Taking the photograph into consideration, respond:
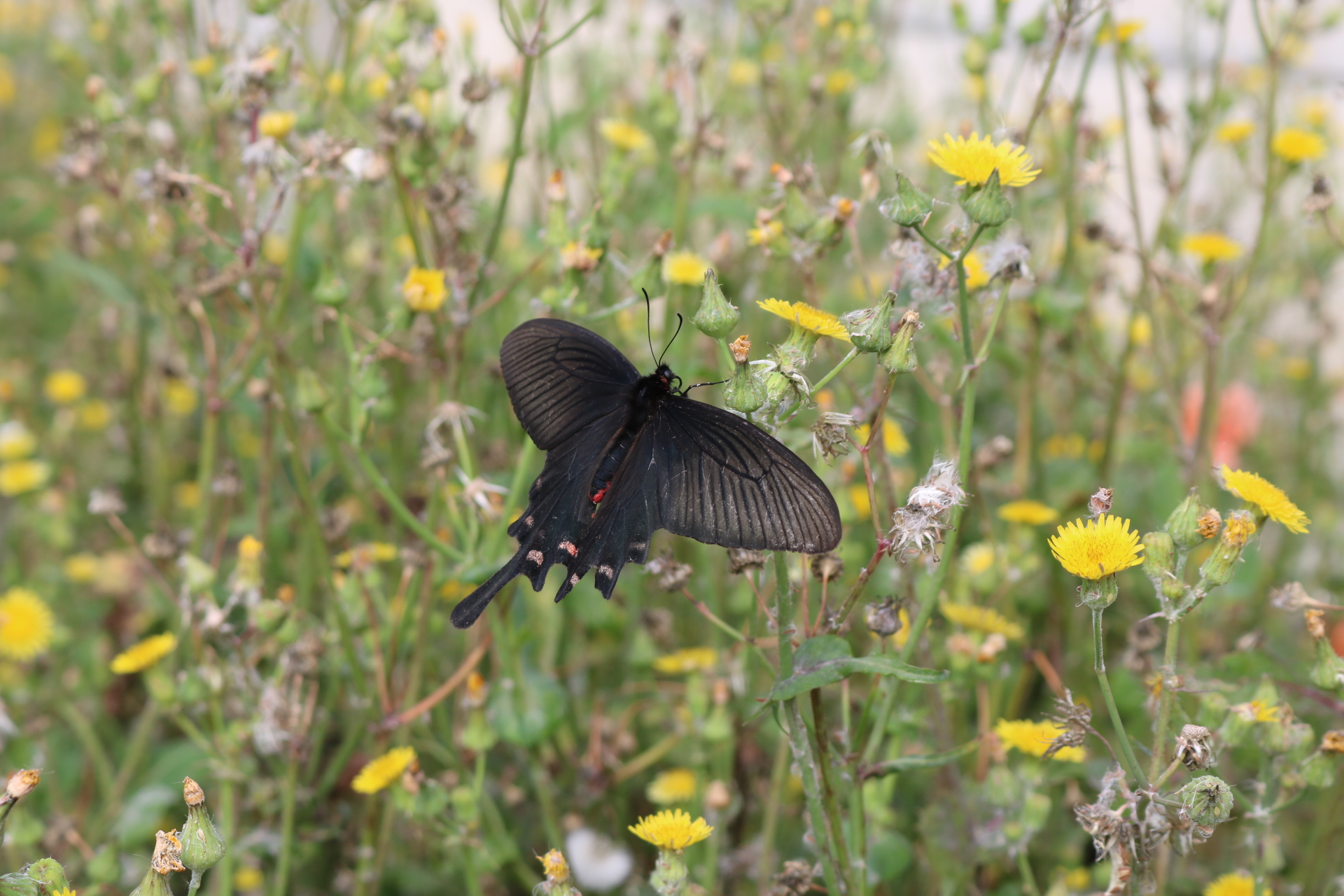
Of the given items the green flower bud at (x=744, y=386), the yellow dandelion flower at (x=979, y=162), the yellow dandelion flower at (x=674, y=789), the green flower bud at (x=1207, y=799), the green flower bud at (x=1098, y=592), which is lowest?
the yellow dandelion flower at (x=674, y=789)

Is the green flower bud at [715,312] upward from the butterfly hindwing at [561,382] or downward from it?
upward

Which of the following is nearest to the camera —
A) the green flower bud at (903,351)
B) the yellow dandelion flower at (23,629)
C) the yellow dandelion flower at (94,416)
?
the green flower bud at (903,351)

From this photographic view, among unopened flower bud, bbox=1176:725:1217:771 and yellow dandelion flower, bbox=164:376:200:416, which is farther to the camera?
yellow dandelion flower, bbox=164:376:200:416

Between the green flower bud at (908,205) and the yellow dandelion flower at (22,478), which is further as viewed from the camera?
the yellow dandelion flower at (22,478)

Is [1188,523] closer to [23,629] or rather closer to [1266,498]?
[1266,498]

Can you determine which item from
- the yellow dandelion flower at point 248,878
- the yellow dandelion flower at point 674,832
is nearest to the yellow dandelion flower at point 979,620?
the yellow dandelion flower at point 674,832

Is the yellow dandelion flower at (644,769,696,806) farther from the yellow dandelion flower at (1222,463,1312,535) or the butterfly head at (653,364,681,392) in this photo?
the yellow dandelion flower at (1222,463,1312,535)

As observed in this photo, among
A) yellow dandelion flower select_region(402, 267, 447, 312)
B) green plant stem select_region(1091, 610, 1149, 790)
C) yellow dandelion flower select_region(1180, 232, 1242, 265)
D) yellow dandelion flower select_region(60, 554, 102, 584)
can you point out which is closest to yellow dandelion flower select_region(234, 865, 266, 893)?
yellow dandelion flower select_region(60, 554, 102, 584)

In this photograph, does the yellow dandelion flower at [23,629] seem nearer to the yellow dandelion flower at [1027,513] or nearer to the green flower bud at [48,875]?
the green flower bud at [48,875]
